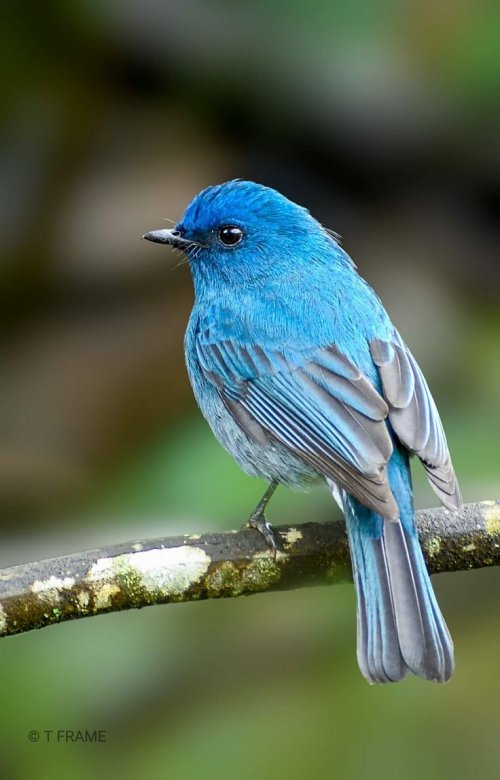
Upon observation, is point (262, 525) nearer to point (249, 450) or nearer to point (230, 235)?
point (249, 450)

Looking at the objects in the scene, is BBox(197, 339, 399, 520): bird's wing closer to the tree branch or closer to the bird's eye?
the tree branch

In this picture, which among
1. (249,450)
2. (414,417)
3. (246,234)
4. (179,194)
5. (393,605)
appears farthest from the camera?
(179,194)

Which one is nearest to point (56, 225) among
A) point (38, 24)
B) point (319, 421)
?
point (38, 24)

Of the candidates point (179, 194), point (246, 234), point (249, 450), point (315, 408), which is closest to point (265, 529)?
point (315, 408)

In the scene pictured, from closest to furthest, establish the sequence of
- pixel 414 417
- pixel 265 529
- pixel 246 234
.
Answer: pixel 265 529
pixel 414 417
pixel 246 234

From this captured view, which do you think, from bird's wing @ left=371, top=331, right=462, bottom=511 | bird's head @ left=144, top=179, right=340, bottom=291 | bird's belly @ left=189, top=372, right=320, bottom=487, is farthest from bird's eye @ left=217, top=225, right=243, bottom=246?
bird's wing @ left=371, top=331, right=462, bottom=511

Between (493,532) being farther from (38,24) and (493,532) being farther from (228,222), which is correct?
(38,24)
